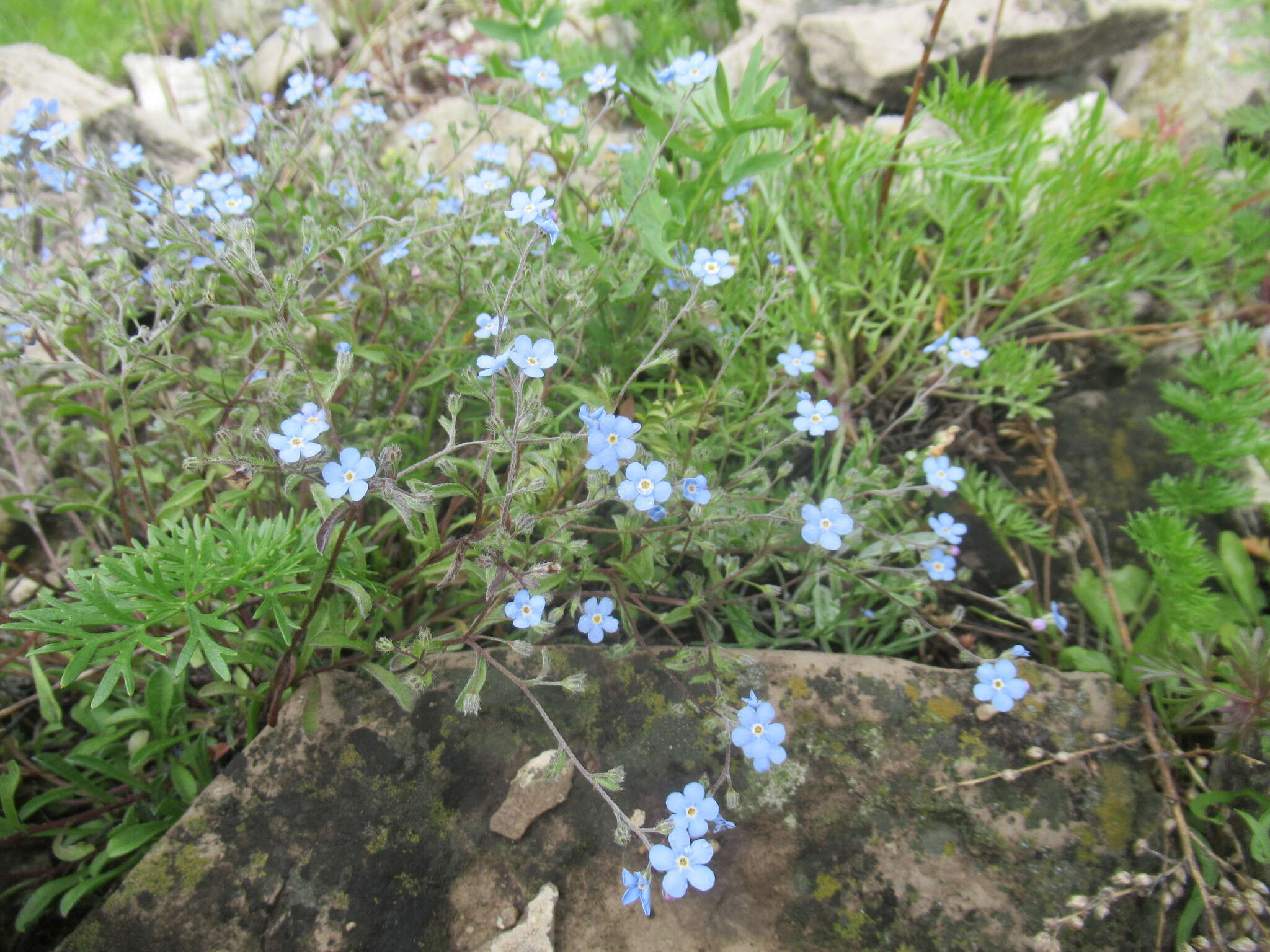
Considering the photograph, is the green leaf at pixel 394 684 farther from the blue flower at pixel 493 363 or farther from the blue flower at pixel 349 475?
the blue flower at pixel 493 363

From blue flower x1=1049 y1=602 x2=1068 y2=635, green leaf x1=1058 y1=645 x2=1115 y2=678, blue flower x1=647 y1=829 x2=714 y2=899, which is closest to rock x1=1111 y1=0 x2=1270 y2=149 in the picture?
blue flower x1=1049 y1=602 x2=1068 y2=635

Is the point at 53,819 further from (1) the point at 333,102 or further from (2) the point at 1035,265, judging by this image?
(2) the point at 1035,265

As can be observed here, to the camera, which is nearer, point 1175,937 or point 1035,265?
point 1175,937

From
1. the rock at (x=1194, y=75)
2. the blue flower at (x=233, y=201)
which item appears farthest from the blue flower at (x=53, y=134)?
the rock at (x=1194, y=75)

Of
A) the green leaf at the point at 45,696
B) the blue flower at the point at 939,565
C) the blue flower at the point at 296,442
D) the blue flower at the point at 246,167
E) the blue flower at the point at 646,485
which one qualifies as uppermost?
the blue flower at the point at 246,167

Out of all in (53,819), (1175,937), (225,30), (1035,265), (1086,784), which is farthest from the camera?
(225,30)

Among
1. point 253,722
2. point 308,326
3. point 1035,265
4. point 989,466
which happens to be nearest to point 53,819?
point 253,722

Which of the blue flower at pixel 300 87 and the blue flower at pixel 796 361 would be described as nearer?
the blue flower at pixel 796 361
